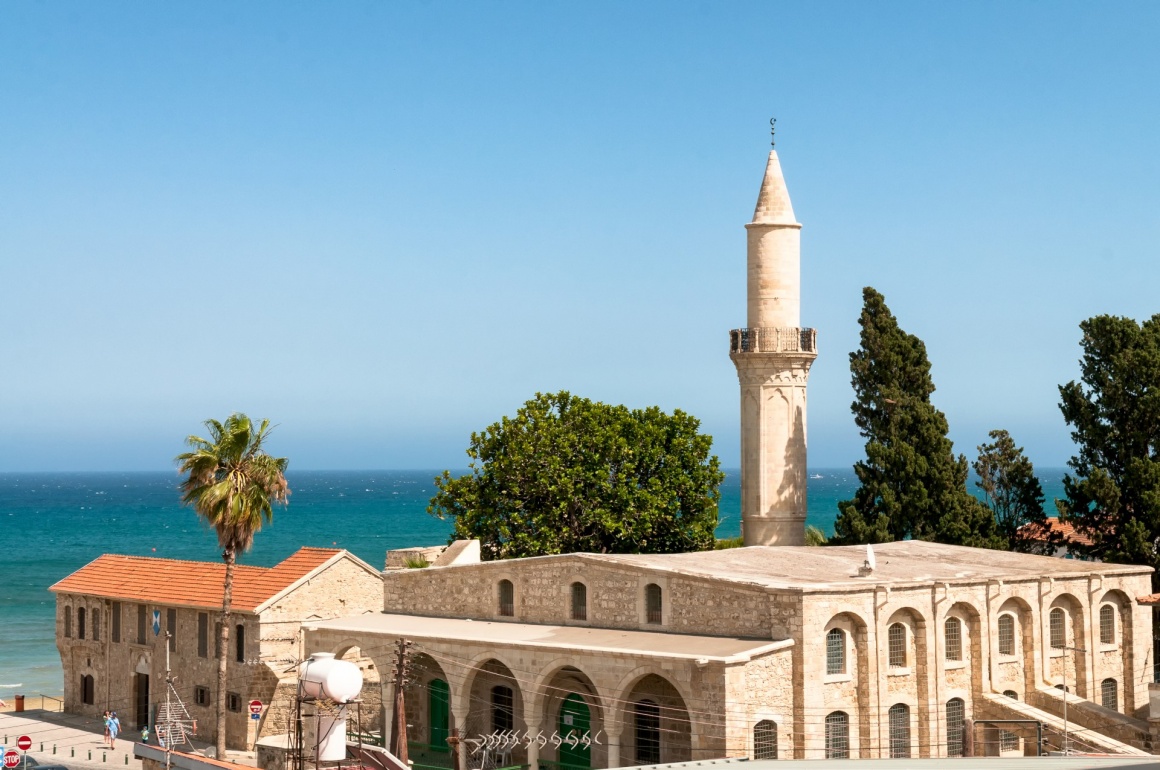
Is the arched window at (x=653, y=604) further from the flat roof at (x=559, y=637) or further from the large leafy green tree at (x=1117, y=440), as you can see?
the large leafy green tree at (x=1117, y=440)

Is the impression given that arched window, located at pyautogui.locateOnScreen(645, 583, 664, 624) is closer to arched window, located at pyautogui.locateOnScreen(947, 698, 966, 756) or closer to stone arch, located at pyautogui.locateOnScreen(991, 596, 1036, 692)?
arched window, located at pyautogui.locateOnScreen(947, 698, 966, 756)

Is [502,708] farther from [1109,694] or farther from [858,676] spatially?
[1109,694]

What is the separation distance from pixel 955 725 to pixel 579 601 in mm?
11340

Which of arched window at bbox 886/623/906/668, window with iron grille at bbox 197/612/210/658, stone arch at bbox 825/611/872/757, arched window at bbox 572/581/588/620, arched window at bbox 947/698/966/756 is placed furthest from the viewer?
window with iron grille at bbox 197/612/210/658

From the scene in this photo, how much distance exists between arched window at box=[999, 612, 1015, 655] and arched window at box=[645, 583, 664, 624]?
408 inches

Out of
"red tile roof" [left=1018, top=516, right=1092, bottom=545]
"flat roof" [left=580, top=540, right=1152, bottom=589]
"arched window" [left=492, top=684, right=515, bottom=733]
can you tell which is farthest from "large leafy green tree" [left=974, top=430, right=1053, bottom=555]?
"arched window" [left=492, top=684, right=515, bottom=733]

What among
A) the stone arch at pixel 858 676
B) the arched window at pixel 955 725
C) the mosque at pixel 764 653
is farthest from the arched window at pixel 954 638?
the stone arch at pixel 858 676

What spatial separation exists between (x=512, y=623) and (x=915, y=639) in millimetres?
12265

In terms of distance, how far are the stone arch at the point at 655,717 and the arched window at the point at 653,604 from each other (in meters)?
2.39

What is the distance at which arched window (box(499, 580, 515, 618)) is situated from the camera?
153 ft

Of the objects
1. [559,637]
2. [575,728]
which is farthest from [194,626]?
[575,728]

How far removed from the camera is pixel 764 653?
3819 cm

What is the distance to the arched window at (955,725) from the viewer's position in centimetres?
4247

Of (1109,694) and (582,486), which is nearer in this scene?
(1109,694)
